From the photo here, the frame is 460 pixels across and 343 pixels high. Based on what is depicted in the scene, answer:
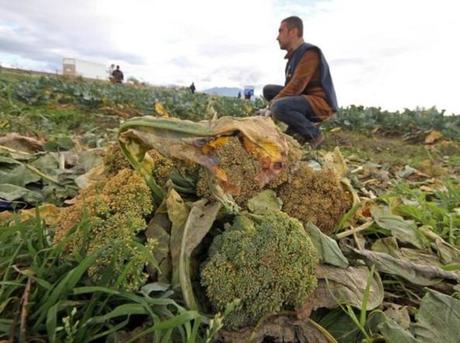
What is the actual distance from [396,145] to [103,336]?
8.91 meters

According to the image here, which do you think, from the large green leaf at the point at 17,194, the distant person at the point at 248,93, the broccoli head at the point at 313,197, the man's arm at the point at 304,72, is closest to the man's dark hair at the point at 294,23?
the man's arm at the point at 304,72

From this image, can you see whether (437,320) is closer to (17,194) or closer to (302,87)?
(17,194)

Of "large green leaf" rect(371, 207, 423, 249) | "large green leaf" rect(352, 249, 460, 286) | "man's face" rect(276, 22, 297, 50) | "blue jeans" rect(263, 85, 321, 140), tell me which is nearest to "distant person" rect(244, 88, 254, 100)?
"man's face" rect(276, 22, 297, 50)

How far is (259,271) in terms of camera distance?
3.62ft

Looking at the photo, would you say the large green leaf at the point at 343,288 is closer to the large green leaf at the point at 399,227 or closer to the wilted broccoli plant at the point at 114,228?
the large green leaf at the point at 399,227

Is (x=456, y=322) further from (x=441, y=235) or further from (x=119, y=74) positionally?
(x=119, y=74)

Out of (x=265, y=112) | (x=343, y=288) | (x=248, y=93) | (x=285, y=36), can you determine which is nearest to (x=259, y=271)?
(x=343, y=288)

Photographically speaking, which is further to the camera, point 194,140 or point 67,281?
point 194,140

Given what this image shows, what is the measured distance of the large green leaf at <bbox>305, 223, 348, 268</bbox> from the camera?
1.27 meters

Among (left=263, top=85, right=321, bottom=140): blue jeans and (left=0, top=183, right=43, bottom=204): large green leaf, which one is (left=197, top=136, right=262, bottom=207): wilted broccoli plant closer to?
(left=0, top=183, right=43, bottom=204): large green leaf

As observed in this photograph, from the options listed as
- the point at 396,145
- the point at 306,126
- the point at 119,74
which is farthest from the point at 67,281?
the point at 119,74

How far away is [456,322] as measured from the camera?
3.78 feet

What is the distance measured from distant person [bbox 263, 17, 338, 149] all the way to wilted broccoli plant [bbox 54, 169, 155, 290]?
4.61 metres

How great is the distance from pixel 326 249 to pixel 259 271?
284mm
